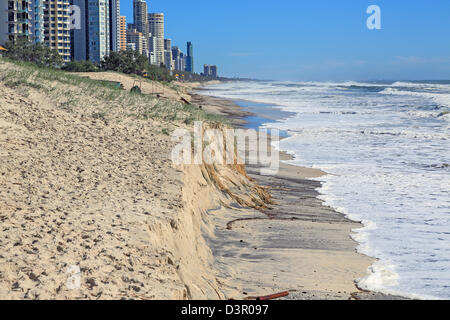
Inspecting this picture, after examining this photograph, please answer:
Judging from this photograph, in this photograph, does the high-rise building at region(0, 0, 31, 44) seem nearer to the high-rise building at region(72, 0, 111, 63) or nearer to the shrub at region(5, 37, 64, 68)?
the shrub at region(5, 37, 64, 68)

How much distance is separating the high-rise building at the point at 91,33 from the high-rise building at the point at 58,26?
293 cm

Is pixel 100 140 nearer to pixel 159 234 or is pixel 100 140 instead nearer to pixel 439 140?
pixel 159 234

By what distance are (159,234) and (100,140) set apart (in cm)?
462

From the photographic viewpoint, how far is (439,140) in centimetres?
2473

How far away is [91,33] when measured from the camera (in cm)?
13912

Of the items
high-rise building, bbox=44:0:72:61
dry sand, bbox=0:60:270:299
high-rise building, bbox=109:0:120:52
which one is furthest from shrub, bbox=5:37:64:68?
high-rise building, bbox=109:0:120:52

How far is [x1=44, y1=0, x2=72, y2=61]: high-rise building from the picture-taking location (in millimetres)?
130250

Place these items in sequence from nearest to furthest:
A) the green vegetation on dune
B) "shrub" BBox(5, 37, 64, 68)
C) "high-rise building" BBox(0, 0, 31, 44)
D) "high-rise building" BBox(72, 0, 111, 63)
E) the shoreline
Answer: the shoreline
the green vegetation on dune
"shrub" BBox(5, 37, 64, 68)
"high-rise building" BBox(0, 0, 31, 44)
"high-rise building" BBox(72, 0, 111, 63)

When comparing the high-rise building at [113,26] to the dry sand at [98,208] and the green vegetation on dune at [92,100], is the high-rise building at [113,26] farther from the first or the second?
the dry sand at [98,208]

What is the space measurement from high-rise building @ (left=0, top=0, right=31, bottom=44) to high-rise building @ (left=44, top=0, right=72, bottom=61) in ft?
182

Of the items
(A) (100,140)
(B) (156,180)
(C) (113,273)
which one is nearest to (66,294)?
(C) (113,273)

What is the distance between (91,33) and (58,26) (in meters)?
9.25

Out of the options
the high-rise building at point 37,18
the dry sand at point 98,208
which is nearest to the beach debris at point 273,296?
the dry sand at point 98,208
